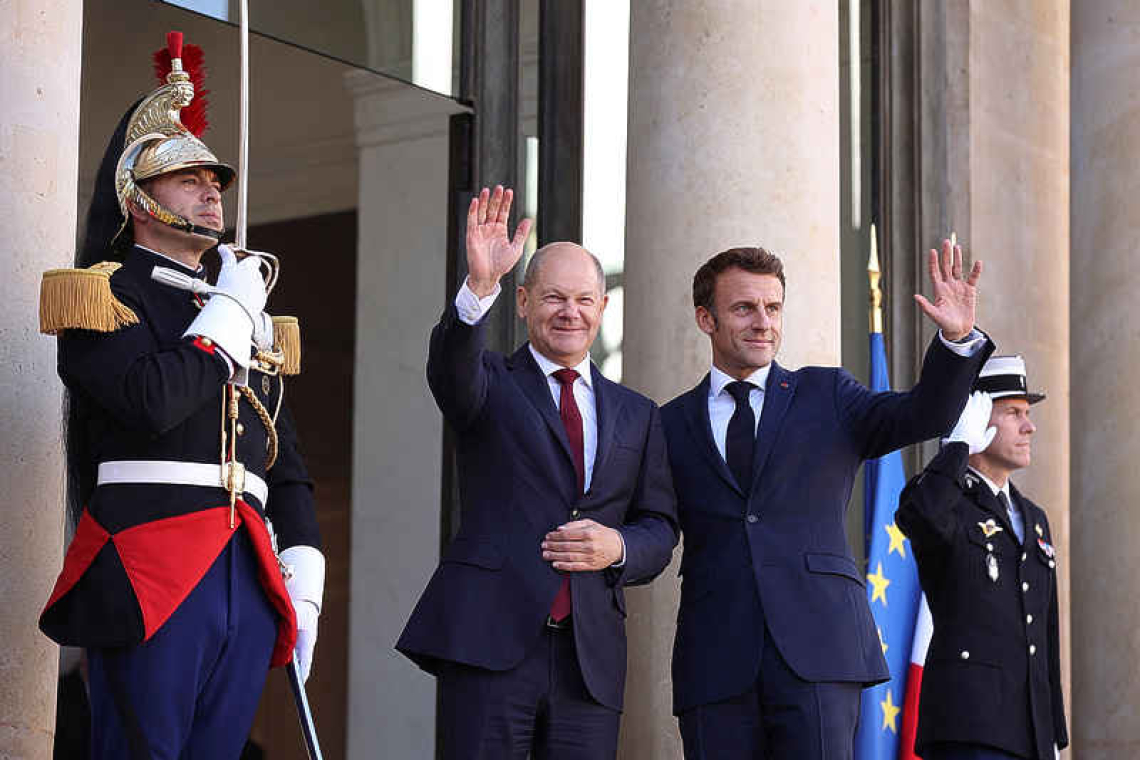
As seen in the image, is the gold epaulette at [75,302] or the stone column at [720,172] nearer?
the gold epaulette at [75,302]

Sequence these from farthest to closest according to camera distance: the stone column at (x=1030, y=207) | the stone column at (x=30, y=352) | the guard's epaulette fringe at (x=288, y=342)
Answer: the stone column at (x=1030, y=207) → the guard's epaulette fringe at (x=288, y=342) → the stone column at (x=30, y=352)

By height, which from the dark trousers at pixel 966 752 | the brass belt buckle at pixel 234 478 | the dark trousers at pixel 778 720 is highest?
the brass belt buckle at pixel 234 478

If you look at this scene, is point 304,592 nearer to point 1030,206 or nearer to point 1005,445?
point 1005,445

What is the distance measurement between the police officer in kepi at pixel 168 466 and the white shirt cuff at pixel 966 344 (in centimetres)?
158

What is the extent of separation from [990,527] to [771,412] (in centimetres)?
147

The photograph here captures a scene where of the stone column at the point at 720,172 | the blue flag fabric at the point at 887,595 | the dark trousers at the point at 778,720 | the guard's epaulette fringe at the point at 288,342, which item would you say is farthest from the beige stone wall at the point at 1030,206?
the guard's epaulette fringe at the point at 288,342

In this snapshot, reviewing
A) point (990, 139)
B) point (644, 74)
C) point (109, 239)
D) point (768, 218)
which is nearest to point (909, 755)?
point (768, 218)

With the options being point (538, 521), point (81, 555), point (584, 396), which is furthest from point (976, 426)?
point (81, 555)

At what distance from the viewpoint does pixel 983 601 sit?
5988mm

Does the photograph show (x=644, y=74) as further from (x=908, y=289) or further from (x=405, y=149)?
(x=908, y=289)

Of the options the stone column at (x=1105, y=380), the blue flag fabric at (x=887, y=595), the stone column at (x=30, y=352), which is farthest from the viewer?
the stone column at (x=1105, y=380)

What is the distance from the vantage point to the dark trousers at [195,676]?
148 inches

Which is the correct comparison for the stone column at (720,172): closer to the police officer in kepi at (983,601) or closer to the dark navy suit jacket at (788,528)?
the police officer in kepi at (983,601)

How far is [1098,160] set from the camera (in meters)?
8.16
